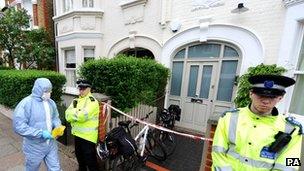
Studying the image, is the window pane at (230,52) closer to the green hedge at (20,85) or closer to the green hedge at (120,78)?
the green hedge at (120,78)

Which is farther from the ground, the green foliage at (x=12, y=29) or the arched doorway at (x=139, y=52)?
the green foliage at (x=12, y=29)

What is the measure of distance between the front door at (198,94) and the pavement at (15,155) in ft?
13.1

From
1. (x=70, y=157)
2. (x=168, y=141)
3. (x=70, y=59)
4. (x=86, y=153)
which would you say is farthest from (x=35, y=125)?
(x=70, y=59)

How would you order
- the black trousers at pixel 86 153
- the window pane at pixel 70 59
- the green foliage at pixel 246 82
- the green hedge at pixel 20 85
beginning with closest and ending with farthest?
1. the black trousers at pixel 86 153
2. the green foliage at pixel 246 82
3. the green hedge at pixel 20 85
4. the window pane at pixel 70 59

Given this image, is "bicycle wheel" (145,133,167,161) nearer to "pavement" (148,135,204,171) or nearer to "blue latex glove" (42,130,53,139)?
"pavement" (148,135,204,171)

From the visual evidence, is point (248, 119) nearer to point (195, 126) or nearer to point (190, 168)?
point (190, 168)

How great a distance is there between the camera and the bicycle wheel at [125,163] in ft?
11.5

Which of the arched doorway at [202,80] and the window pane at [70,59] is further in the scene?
the window pane at [70,59]

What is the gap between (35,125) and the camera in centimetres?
265

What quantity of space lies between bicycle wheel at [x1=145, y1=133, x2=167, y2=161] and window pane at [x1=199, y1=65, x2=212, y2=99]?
2694mm

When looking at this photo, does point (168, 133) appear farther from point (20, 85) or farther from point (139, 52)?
point (20, 85)

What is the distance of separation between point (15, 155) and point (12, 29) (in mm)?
7172

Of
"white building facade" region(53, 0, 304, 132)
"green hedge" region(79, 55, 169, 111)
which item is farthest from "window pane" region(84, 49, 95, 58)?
"green hedge" region(79, 55, 169, 111)

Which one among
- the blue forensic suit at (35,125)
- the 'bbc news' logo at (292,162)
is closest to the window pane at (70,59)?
the blue forensic suit at (35,125)
